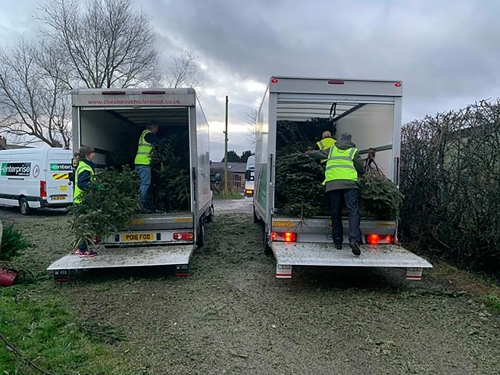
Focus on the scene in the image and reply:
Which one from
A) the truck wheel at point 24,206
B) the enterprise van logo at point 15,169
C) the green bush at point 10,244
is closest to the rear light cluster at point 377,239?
the green bush at point 10,244

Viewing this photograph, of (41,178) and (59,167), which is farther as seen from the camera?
(59,167)

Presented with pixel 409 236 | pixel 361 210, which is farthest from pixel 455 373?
pixel 409 236

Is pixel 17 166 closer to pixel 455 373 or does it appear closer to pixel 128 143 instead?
pixel 128 143

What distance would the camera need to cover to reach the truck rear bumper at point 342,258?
5059 mm

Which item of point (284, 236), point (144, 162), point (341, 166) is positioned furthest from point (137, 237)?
point (341, 166)

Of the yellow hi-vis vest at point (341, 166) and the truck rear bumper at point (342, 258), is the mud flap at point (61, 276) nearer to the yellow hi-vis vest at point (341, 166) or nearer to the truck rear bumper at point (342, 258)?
the truck rear bumper at point (342, 258)

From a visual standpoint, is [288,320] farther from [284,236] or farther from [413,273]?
[413,273]

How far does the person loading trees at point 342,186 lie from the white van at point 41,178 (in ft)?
35.7

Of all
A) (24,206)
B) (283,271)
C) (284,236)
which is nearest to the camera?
(283,271)

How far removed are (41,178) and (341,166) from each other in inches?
456

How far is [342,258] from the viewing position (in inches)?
205

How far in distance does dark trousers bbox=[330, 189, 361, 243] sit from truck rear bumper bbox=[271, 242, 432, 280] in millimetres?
201

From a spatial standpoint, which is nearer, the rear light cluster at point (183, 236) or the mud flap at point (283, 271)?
the mud flap at point (283, 271)

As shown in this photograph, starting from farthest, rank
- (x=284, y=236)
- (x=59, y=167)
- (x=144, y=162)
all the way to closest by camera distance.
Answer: (x=59, y=167), (x=144, y=162), (x=284, y=236)
